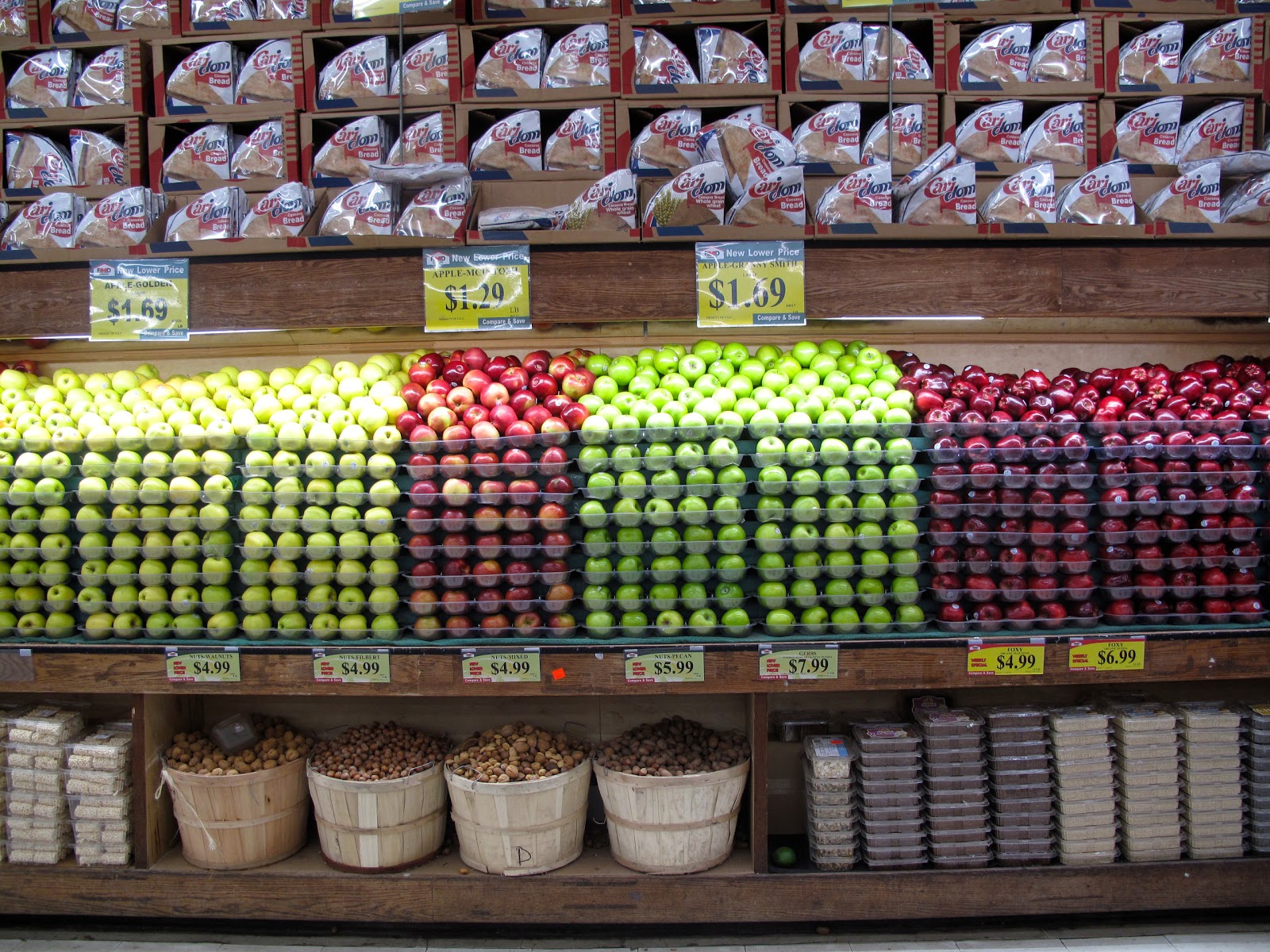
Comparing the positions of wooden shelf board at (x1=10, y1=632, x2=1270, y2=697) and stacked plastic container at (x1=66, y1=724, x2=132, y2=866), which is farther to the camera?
stacked plastic container at (x1=66, y1=724, x2=132, y2=866)

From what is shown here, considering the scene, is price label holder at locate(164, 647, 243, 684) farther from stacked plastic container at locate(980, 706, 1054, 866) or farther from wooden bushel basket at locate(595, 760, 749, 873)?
stacked plastic container at locate(980, 706, 1054, 866)

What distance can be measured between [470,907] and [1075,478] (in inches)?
87.5

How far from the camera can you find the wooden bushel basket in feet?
7.96

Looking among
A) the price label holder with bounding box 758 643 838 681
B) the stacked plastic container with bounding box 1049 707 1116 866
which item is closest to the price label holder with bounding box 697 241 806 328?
the price label holder with bounding box 758 643 838 681

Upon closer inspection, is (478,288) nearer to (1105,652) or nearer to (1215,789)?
(1105,652)

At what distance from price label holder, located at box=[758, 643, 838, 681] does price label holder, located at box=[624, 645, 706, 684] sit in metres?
0.18

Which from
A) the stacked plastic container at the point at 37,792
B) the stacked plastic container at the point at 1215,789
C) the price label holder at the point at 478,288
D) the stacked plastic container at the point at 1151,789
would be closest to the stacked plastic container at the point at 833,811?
the stacked plastic container at the point at 1151,789

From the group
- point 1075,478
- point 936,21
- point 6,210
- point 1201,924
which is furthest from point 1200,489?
point 6,210

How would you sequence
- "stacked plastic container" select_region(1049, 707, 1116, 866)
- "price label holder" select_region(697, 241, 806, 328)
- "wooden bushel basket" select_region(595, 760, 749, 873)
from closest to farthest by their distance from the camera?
"wooden bushel basket" select_region(595, 760, 749, 873), "stacked plastic container" select_region(1049, 707, 1116, 866), "price label holder" select_region(697, 241, 806, 328)

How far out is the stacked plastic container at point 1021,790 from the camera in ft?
8.32

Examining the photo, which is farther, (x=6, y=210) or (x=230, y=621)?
(x=6, y=210)

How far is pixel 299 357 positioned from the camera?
3184 mm

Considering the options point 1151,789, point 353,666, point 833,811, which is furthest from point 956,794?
point 353,666

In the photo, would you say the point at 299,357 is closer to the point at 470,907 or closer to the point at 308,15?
the point at 308,15
